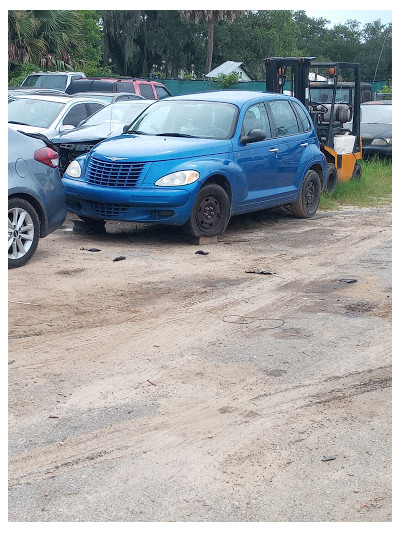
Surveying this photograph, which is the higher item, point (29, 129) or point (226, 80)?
point (226, 80)

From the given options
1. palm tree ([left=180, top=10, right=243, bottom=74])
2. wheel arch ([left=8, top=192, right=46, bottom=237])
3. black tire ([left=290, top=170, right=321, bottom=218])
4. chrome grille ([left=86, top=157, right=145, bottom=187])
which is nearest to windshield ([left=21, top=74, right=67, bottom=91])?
black tire ([left=290, top=170, right=321, bottom=218])

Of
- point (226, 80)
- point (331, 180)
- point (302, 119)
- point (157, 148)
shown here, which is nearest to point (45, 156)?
point (157, 148)

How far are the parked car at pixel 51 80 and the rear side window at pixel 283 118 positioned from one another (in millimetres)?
13085

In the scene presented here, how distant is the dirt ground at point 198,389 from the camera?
4.16m

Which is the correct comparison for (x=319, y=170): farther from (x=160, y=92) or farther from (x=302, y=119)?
(x=160, y=92)

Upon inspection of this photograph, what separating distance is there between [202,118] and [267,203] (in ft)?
4.78

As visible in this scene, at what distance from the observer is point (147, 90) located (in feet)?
70.9

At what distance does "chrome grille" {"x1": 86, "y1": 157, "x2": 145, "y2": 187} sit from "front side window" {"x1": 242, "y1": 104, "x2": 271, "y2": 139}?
185 centimetres

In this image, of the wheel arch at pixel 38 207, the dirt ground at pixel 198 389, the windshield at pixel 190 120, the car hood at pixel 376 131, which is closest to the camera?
the dirt ground at pixel 198 389

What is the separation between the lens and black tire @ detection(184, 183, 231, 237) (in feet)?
34.7

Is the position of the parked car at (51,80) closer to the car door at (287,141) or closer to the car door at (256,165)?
the car door at (287,141)

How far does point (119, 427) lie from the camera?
4926 millimetres

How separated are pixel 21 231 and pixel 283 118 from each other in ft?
16.1

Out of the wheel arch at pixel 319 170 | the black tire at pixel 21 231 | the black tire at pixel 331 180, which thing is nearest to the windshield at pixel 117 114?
the wheel arch at pixel 319 170
